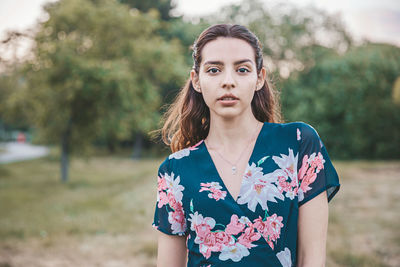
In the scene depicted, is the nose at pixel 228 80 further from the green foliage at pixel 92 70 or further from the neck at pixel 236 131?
the green foliage at pixel 92 70

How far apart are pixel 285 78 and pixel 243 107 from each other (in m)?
21.9

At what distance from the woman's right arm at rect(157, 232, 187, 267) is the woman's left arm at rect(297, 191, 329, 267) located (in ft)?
1.71

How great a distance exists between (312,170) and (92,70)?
9957 mm

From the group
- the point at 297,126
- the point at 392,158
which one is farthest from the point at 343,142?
the point at 297,126

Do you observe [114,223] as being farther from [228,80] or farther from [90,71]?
[228,80]

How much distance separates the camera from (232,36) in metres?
1.66

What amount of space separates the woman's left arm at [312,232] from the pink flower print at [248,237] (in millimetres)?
197

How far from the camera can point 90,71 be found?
35.0ft

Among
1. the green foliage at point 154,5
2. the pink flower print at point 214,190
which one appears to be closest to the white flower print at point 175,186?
the pink flower print at point 214,190

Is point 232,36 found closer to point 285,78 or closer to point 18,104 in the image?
point 18,104

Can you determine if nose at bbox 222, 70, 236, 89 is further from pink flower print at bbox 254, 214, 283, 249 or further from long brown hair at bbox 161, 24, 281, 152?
pink flower print at bbox 254, 214, 283, 249

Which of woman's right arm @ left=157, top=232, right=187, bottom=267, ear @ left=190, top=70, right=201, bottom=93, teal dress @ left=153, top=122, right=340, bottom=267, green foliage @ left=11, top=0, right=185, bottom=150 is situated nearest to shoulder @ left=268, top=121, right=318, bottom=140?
teal dress @ left=153, top=122, right=340, bottom=267

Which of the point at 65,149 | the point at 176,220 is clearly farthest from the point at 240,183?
the point at 65,149

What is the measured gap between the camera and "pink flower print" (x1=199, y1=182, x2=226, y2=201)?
61.2 inches
